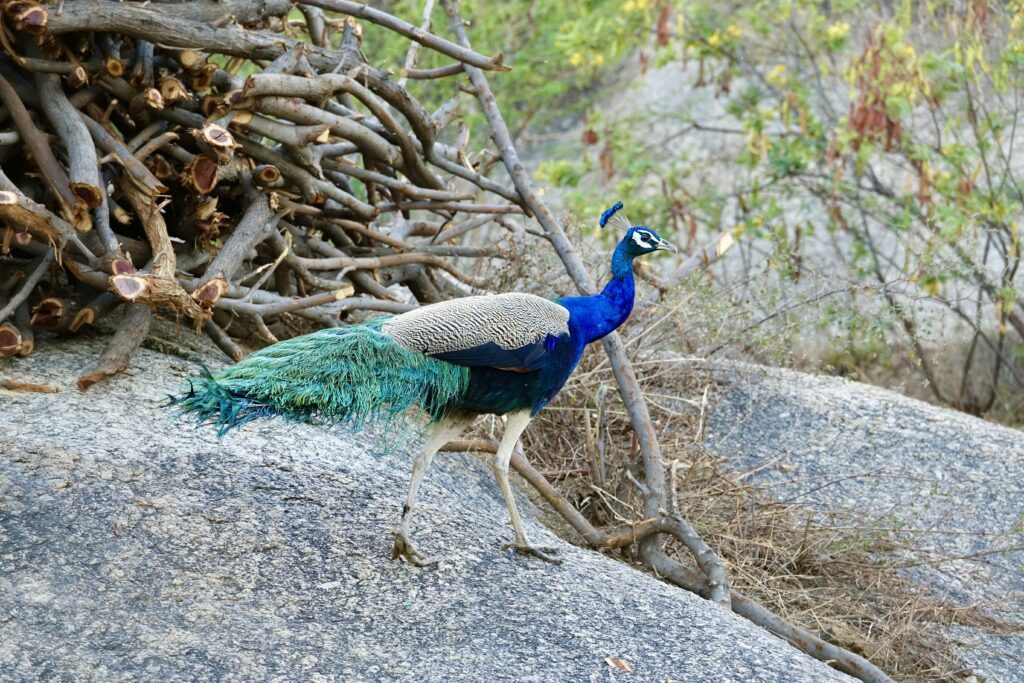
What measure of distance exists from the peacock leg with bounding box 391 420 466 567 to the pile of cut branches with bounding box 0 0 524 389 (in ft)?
4.07

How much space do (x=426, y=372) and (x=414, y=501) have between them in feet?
1.46

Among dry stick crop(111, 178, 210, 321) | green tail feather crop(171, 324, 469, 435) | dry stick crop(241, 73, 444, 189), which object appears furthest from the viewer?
dry stick crop(241, 73, 444, 189)

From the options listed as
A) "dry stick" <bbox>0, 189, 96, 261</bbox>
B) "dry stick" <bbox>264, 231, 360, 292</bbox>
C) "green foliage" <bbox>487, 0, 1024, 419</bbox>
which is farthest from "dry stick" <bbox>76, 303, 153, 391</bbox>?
"green foliage" <bbox>487, 0, 1024, 419</bbox>

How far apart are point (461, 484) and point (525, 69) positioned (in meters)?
8.03

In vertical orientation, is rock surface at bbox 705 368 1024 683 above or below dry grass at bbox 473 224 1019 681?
above

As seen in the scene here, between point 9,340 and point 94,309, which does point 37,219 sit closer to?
point 9,340

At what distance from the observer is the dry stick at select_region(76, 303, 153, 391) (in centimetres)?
458

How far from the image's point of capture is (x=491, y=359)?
391 centimetres

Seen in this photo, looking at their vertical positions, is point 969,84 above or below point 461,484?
above

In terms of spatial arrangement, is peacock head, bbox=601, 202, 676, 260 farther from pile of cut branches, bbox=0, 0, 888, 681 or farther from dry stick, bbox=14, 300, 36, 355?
dry stick, bbox=14, 300, 36, 355

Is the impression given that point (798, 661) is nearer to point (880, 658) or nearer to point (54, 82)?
point (880, 658)

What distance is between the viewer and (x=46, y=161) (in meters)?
4.71

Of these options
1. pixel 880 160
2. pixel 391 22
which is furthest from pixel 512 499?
pixel 880 160

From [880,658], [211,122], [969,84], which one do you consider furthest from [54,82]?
[969,84]
